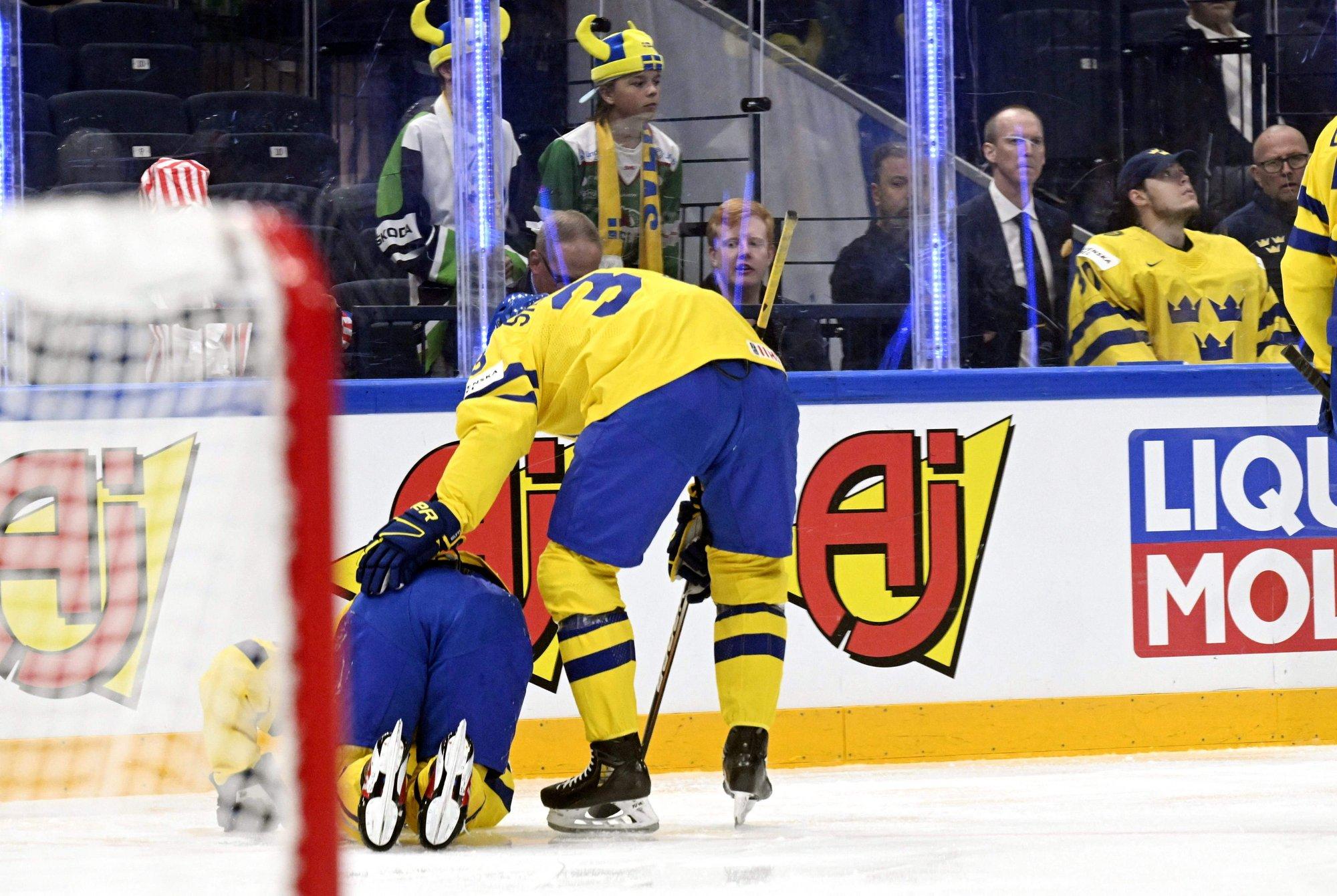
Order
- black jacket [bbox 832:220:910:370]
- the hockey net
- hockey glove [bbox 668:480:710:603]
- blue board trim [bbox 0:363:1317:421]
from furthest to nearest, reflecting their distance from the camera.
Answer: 1. black jacket [bbox 832:220:910:370]
2. blue board trim [bbox 0:363:1317:421]
3. hockey glove [bbox 668:480:710:603]
4. the hockey net

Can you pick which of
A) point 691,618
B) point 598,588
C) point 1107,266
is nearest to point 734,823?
point 598,588

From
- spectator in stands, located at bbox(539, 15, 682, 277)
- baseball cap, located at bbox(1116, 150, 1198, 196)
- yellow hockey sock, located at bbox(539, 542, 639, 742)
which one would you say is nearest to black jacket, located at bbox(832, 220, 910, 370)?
spectator in stands, located at bbox(539, 15, 682, 277)

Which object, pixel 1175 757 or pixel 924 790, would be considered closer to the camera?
pixel 924 790

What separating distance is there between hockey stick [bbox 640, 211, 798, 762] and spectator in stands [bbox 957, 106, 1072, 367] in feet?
1.55

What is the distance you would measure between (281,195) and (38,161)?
0.59 m

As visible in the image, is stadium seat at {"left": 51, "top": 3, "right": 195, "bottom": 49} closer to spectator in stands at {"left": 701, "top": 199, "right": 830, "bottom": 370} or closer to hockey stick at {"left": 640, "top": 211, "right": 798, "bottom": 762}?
spectator in stands at {"left": 701, "top": 199, "right": 830, "bottom": 370}

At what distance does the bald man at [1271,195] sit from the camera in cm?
449

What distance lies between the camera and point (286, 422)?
1.40 metres

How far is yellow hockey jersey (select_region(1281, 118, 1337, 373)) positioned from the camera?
3.61m

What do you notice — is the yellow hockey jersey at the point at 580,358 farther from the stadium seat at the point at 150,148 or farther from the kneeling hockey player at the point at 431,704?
the stadium seat at the point at 150,148

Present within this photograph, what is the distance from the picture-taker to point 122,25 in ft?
14.2

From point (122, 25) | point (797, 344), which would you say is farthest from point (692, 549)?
point (122, 25)

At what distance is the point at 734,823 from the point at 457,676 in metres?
0.65

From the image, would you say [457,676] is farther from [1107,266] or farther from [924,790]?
[1107,266]
